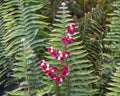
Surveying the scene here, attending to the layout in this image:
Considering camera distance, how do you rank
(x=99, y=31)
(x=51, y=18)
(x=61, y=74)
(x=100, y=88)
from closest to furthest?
(x=61, y=74)
(x=100, y=88)
(x=99, y=31)
(x=51, y=18)

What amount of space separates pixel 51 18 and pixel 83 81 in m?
1.09

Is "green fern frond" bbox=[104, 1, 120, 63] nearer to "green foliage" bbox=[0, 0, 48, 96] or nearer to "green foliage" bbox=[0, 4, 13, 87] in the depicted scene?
"green foliage" bbox=[0, 0, 48, 96]

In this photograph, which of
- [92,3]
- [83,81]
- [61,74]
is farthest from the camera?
[92,3]

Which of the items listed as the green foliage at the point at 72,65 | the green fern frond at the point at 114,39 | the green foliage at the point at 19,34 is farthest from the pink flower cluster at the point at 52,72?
the green fern frond at the point at 114,39

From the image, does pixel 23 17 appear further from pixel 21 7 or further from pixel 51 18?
pixel 51 18

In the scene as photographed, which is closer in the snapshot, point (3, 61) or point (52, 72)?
point (52, 72)

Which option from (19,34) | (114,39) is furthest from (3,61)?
(114,39)

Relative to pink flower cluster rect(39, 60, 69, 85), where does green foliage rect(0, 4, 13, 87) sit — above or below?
below

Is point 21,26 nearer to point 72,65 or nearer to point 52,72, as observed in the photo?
point 72,65

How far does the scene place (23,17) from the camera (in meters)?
2.30

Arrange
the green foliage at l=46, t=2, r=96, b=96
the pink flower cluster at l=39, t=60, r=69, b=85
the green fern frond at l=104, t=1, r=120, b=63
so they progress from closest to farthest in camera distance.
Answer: the pink flower cluster at l=39, t=60, r=69, b=85 → the green foliage at l=46, t=2, r=96, b=96 → the green fern frond at l=104, t=1, r=120, b=63

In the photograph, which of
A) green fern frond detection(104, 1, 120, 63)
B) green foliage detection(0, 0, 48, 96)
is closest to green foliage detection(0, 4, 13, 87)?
green foliage detection(0, 0, 48, 96)

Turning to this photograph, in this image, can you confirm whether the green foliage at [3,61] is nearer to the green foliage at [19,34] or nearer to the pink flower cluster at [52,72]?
the green foliage at [19,34]

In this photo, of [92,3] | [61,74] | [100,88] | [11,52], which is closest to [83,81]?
[100,88]
